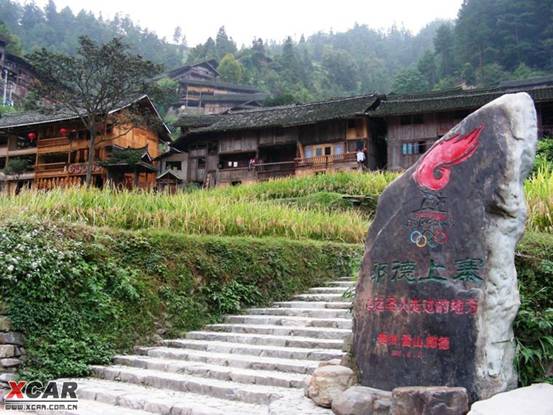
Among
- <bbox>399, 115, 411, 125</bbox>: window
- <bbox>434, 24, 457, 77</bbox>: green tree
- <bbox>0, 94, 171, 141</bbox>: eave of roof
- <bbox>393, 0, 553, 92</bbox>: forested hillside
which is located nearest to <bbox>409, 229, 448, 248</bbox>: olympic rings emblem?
<bbox>399, 115, 411, 125</bbox>: window

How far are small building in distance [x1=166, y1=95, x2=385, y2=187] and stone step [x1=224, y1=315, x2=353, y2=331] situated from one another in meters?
19.4

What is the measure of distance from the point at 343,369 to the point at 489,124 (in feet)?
8.00

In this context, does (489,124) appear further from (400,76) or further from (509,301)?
(400,76)

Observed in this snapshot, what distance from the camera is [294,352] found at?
6.04 metres

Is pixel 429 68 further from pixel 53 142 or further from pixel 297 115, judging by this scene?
pixel 53 142

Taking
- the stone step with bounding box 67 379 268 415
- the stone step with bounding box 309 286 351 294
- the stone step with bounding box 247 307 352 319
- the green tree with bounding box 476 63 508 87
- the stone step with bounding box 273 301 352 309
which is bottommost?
the stone step with bounding box 67 379 268 415

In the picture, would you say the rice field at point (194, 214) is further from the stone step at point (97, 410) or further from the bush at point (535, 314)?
the stone step at point (97, 410)

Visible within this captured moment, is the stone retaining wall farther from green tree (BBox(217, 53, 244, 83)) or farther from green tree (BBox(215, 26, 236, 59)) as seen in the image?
green tree (BBox(215, 26, 236, 59))

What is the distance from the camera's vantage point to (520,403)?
337 cm

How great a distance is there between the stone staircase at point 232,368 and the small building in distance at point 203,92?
167ft

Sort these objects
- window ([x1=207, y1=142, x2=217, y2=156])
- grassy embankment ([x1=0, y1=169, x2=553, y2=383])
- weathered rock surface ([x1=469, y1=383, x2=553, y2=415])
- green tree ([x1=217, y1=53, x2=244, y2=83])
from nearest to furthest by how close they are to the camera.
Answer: weathered rock surface ([x1=469, y1=383, x2=553, y2=415]) < grassy embankment ([x1=0, y1=169, x2=553, y2=383]) < window ([x1=207, y1=142, x2=217, y2=156]) < green tree ([x1=217, y1=53, x2=244, y2=83])

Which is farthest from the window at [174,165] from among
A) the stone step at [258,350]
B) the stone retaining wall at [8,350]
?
the stone retaining wall at [8,350]

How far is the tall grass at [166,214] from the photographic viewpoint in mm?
8414

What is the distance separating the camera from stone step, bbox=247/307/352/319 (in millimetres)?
7215
